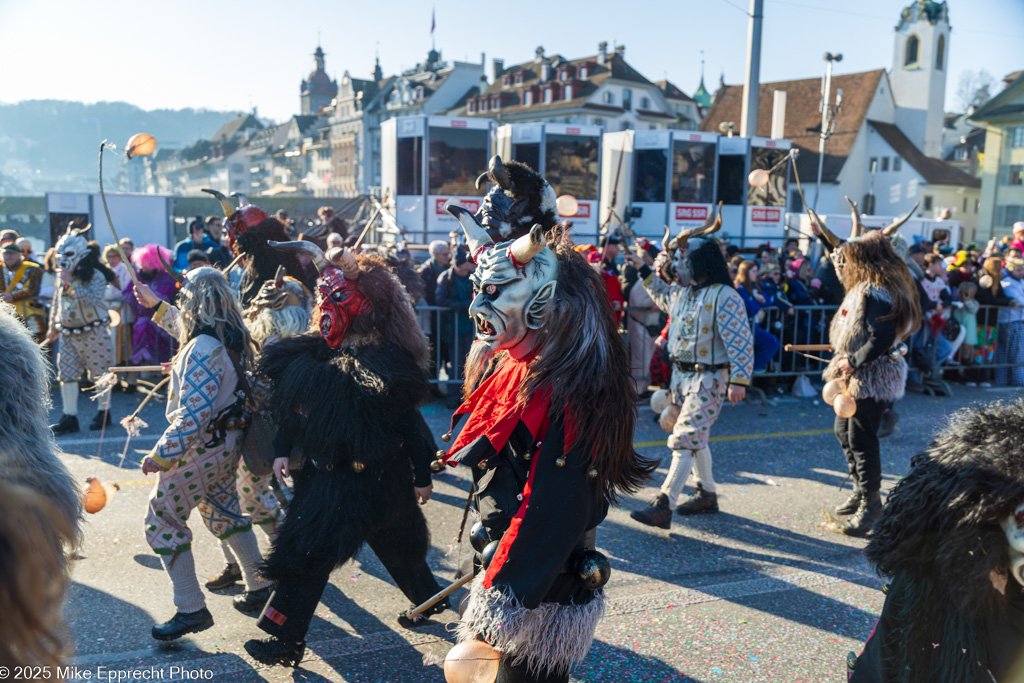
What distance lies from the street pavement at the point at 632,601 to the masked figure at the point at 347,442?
1.23 feet

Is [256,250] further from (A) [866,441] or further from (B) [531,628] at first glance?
(A) [866,441]

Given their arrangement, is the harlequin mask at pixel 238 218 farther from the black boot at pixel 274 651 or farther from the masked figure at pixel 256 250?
the black boot at pixel 274 651

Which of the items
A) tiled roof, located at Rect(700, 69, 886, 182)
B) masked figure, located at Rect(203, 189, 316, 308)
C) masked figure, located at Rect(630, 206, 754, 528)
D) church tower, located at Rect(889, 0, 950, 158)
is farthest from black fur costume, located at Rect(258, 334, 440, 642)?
church tower, located at Rect(889, 0, 950, 158)

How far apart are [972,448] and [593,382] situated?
1148 mm

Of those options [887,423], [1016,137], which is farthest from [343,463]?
[1016,137]

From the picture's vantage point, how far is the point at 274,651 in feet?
10.9

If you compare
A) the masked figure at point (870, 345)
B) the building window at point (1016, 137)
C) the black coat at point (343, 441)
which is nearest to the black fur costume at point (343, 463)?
the black coat at point (343, 441)

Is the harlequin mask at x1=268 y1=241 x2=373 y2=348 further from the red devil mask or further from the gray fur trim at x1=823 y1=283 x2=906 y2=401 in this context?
the gray fur trim at x1=823 y1=283 x2=906 y2=401

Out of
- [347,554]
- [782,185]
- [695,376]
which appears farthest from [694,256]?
[782,185]

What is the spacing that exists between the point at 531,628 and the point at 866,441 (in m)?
3.90

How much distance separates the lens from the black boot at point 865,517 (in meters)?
5.26

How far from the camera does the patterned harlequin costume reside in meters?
8.95

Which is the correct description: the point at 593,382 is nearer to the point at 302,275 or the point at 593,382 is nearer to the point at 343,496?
the point at 343,496

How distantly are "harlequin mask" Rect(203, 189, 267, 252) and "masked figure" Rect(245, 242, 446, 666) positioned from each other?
175cm
